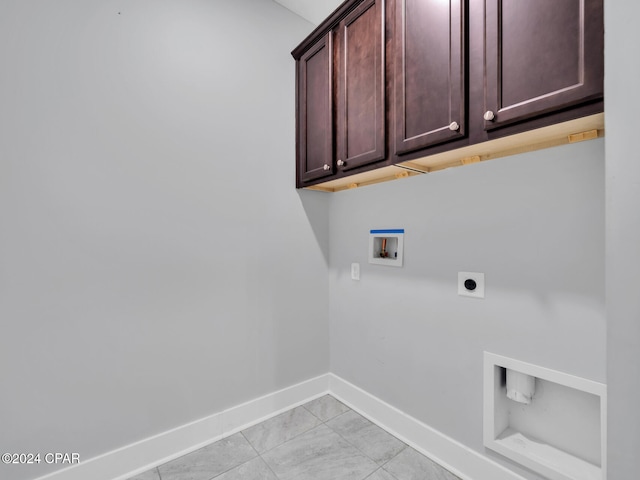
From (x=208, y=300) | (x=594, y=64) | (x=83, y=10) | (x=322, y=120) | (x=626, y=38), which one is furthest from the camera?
(x=322, y=120)

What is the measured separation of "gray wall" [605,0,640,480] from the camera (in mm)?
571

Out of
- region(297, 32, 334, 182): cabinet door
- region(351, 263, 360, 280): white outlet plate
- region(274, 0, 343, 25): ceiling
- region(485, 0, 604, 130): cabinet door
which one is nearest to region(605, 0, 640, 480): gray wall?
region(485, 0, 604, 130): cabinet door

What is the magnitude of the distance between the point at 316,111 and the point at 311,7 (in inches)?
29.0

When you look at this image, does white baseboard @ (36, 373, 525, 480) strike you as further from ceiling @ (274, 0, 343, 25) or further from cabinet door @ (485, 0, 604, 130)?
ceiling @ (274, 0, 343, 25)

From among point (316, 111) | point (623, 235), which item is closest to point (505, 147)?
point (623, 235)

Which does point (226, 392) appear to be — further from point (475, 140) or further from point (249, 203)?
point (475, 140)

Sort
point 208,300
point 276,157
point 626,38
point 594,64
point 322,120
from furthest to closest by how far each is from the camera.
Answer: point 276,157 → point 322,120 → point 208,300 → point 594,64 → point 626,38

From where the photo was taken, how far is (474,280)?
1.34 m

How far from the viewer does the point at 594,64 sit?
0.80m

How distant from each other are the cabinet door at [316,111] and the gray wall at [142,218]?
0.33 ft

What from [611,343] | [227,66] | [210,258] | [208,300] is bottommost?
[208,300]

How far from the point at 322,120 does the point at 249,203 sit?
2.23 feet

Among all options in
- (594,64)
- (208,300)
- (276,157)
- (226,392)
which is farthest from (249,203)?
(594,64)

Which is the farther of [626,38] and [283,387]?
[283,387]
